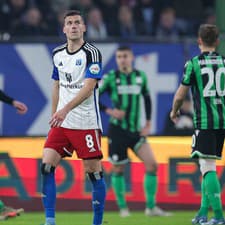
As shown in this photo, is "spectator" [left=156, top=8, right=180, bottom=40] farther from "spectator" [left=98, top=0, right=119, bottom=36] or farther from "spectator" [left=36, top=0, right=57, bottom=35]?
"spectator" [left=36, top=0, right=57, bottom=35]

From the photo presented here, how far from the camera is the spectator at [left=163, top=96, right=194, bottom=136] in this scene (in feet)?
44.9

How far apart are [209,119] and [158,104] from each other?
469 centimetres

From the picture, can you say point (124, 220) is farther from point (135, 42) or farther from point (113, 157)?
point (135, 42)

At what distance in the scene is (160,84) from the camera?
13.9 meters

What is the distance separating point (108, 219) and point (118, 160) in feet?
3.49

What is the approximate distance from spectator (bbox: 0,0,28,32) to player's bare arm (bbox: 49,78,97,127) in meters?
6.91

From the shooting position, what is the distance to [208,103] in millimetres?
9188

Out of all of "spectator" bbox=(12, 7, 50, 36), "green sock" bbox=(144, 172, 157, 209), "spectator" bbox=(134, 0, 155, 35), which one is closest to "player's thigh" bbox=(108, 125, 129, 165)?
"green sock" bbox=(144, 172, 157, 209)

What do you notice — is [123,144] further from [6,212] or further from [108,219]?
[6,212]

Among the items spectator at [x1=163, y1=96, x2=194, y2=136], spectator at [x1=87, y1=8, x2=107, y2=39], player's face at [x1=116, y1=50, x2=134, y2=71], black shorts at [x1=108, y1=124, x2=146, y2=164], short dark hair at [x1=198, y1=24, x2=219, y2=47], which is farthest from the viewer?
spectator at [x1=87, y1=8, x2=107, y2=39]

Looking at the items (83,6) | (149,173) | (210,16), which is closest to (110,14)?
(83,6)

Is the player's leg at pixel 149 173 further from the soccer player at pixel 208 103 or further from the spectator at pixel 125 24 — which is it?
the spectator at pixel 125 24

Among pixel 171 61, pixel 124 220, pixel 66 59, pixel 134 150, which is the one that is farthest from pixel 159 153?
pixel 66 59

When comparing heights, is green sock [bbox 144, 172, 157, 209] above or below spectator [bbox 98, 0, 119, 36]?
below
